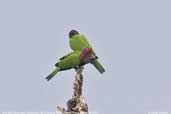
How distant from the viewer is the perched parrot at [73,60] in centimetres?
1088

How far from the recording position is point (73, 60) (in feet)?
35.7

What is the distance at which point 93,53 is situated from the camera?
36.8 feet

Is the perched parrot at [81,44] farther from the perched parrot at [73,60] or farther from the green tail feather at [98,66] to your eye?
the perched parrot at [73,60]

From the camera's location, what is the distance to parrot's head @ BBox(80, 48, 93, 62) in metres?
10.9

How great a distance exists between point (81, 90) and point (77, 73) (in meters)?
0.51

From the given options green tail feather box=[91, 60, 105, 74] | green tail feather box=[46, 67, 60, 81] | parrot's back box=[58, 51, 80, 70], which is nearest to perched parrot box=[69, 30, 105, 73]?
green tail feather box=[91, 60, 105, 74]

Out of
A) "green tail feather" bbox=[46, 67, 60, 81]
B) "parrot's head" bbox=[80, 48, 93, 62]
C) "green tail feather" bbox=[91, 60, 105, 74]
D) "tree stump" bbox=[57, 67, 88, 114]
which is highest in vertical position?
"parrot's head" bbox=[80, 48, 93, 62]

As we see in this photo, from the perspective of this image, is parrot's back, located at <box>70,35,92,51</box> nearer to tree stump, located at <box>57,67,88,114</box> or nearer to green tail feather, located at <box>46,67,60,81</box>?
green tail feather, located at <box>46,67,60,81</box>

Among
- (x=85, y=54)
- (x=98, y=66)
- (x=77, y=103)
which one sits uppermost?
(x=85, y=54)

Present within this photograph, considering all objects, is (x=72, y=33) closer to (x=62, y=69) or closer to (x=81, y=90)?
(x=62, y=69)

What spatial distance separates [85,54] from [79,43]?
1.90 feet

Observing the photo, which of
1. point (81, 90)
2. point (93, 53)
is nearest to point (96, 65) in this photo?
point (93, 53)

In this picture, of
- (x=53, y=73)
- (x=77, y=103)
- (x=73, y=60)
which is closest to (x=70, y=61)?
(x=73, y=60)

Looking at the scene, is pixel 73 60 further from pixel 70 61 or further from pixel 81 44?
pixel 81 44
